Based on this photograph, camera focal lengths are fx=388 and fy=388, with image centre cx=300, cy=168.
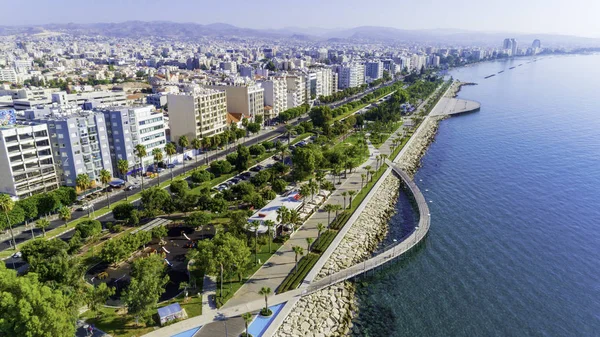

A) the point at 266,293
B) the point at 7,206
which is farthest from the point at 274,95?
the point at 266,293

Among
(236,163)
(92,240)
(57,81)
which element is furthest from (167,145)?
(57,81)

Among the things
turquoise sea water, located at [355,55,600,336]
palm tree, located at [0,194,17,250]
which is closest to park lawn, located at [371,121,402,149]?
turquoise sea water, located at [355,55,600,336]

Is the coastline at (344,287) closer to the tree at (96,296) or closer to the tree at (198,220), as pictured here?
the tree at (96,296)

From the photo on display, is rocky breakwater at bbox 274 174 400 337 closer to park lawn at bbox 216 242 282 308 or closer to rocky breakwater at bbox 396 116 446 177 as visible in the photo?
park lawn at bbox 216 242 282 308

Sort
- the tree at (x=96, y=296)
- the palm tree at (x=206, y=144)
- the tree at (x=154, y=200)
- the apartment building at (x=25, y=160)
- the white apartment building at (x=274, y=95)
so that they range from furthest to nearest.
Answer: the white apartment building at (x=274, y=95) → the palm tree at (x=206, y=144) → the apartment building at (x=25, y=160) → the tree at (x=154, y=200) → the tree at (x=96, y=296)

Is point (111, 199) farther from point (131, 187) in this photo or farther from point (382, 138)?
point (382, 138)

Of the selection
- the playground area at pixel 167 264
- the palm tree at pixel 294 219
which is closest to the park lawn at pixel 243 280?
the palm tree at pixel 294 219
